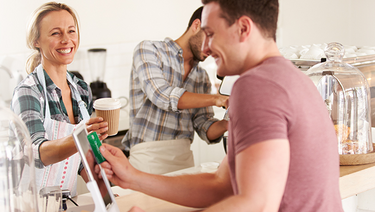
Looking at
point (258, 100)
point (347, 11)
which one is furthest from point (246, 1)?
point (347, 11)

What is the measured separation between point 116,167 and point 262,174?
0.51 metres

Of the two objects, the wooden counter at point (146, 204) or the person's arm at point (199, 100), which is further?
the person's arm at point (199, 100)

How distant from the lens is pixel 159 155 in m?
2.18

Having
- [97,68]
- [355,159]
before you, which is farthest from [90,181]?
[97,68]

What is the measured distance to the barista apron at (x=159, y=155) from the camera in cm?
217

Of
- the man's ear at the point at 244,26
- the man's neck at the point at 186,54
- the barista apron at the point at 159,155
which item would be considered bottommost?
the barista apron at the point at 159,155

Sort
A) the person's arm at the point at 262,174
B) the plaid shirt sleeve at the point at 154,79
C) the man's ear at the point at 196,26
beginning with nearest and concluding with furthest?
the person's arm at the point at 262,174
the plaid shirt sleeve at the point at 154,79
the man's ear at the point at 196,26

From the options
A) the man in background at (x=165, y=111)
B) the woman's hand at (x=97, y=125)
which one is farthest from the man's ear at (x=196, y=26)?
the woman's hand at (x=97, y=125)

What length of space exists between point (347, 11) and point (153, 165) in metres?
3.79

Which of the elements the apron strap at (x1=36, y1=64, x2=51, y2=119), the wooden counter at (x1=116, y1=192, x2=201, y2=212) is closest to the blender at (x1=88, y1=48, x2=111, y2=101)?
the apron strap at (x1=36, y1=64, x2=51, y2=119)

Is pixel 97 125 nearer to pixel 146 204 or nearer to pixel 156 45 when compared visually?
pixel 146 204

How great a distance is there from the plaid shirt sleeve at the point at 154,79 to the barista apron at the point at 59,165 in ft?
1.63

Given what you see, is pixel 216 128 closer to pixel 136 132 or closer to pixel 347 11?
pixel 136 132

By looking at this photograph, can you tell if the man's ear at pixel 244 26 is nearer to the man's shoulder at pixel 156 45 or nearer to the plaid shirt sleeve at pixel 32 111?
the plaid shirt sleeve at pixel 32 111
